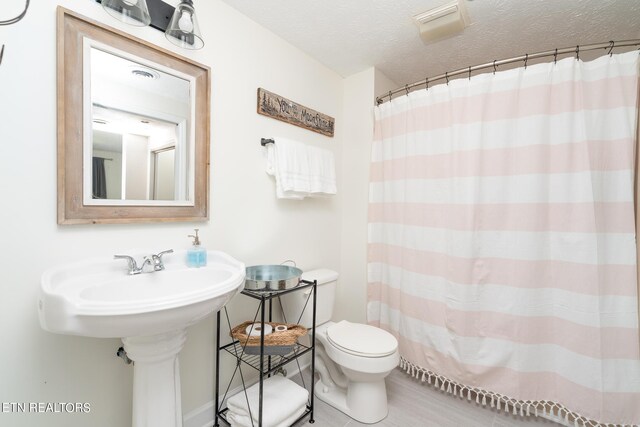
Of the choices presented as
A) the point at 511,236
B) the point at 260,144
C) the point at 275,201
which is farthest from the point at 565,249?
the point at 260,144

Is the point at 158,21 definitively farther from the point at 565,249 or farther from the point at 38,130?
the point at 565,249

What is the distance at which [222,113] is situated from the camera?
1493 mm

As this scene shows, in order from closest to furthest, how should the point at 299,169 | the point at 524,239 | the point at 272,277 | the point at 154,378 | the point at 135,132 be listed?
the point at 154,378
the point at 135,132
the point at 524,239
the point at 272,277
the point at 299,169

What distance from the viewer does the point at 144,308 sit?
0.78m

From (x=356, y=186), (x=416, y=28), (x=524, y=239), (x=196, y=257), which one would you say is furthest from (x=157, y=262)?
(x=416, y=28)

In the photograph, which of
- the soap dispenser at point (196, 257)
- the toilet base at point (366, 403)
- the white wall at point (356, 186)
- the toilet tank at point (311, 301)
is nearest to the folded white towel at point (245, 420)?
the toilet base at point (366, 403)

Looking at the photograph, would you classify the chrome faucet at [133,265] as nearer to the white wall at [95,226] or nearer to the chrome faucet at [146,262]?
the chrome faucet at [146,262]

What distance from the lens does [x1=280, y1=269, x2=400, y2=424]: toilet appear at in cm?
147

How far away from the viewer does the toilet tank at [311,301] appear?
5.50 feet

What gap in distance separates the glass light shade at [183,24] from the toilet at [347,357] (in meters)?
1.38

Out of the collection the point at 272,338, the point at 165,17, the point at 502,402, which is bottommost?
the point at 502,402

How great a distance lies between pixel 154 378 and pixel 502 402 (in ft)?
6.12

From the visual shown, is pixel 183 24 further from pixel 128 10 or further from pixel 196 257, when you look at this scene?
pixel 196 257

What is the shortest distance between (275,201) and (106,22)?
1112 millimetres
